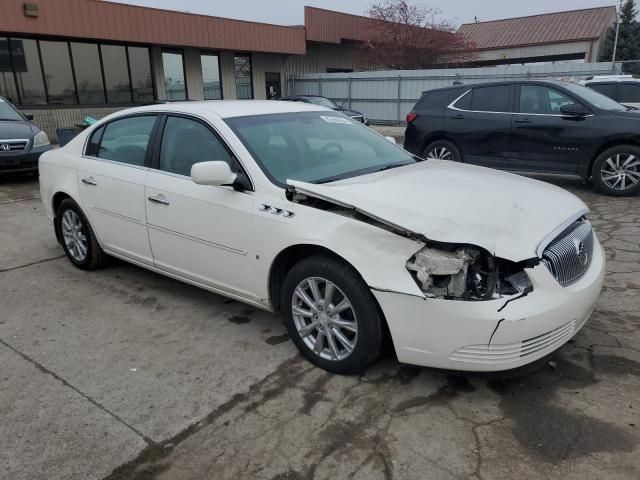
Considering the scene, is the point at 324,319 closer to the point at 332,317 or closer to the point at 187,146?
the point at 332,317

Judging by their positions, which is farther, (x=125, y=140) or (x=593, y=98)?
(x=593, y=98)

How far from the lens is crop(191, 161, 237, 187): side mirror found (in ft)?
10.7

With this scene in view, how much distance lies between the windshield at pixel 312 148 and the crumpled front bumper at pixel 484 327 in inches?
45.3

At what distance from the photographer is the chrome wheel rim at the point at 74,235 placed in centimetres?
496

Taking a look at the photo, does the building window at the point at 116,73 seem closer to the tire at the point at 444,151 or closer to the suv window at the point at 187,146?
the tire at the point at 444,151

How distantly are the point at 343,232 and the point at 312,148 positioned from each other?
1.12 metres

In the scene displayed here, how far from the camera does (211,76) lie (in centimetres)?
2264

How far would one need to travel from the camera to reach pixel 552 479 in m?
2.29

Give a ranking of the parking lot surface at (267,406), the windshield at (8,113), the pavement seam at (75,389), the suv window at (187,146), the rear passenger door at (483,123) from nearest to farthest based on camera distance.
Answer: the parking lot surface at (267,406)
the pavement seam at (75,389)
the suv window at (187,146)
the rear passenger door at (483,123)
the windshield at (8,113)

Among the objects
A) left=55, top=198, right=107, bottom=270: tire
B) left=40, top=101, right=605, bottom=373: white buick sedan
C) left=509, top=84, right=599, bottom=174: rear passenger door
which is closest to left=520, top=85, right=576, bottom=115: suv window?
left=509, top=84, right=599, bottom=174: rear passenger door

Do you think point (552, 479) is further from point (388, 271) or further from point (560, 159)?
point (560, 159)

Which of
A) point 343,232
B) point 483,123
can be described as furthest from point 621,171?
point 343,232

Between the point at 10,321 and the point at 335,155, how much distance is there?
2.81 m

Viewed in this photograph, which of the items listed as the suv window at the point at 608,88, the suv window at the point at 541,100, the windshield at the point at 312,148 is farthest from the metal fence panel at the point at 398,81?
the windshield at the point at 312,148
